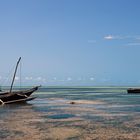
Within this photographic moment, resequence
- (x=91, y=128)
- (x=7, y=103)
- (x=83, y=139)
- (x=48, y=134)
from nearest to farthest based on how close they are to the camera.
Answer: (x=83, y=139) → (x=48, y=134) → (x=91, y=128) → (x=7, y=103)

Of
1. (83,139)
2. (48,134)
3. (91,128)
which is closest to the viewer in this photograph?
(83,139)

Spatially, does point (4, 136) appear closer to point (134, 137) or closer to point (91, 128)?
point (91, 128)

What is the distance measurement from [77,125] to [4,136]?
840cm

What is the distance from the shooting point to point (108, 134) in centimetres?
2662

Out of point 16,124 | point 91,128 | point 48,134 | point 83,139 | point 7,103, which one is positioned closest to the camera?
point 83,139

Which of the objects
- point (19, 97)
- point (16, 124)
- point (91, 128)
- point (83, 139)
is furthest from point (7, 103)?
point (83, 139)

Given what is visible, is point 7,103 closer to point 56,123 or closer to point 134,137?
point 56,123

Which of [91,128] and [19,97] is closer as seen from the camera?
[91,128]

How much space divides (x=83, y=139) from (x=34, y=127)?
277 inches

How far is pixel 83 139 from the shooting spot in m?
24.5

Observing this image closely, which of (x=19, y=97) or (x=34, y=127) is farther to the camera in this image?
(x=19, y=97)

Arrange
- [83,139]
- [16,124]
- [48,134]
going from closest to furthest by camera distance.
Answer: [83,139]
[48,134]
[16,124]

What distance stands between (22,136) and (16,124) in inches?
268

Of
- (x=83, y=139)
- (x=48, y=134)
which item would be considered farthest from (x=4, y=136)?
(x=83, y=139)
